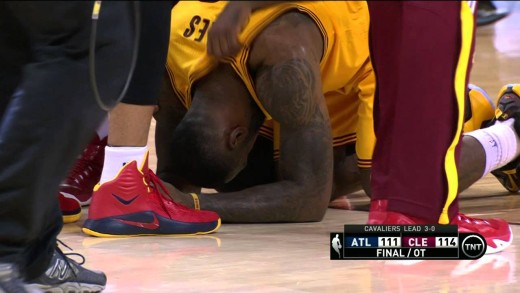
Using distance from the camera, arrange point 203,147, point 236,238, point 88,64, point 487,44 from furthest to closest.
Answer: point 487,44 → point 203,147 → point 236,238 → point 88,64

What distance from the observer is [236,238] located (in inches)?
112

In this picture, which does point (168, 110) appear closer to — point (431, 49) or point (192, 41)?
point (192, 41)

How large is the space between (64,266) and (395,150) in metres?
0.71

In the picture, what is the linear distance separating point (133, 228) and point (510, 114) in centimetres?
118

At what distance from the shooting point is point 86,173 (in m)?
3.36

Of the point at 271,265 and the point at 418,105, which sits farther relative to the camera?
the point at 271,265

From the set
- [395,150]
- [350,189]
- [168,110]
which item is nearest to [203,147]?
[168,110]

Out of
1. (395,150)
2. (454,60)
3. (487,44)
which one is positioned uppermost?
(454,60)

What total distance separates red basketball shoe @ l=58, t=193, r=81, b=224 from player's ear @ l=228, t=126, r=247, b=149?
0.44 meters

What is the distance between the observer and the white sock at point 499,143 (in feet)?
10.6

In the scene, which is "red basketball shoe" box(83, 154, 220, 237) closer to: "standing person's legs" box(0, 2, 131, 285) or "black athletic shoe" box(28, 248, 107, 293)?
"black athletic shoe" box(28, 248, 107, 293)

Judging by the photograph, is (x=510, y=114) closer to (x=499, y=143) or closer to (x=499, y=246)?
→ (x=499, y=143)

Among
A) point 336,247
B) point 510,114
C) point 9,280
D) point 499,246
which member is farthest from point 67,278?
point 510,114

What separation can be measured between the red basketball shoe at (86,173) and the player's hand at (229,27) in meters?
1.58
